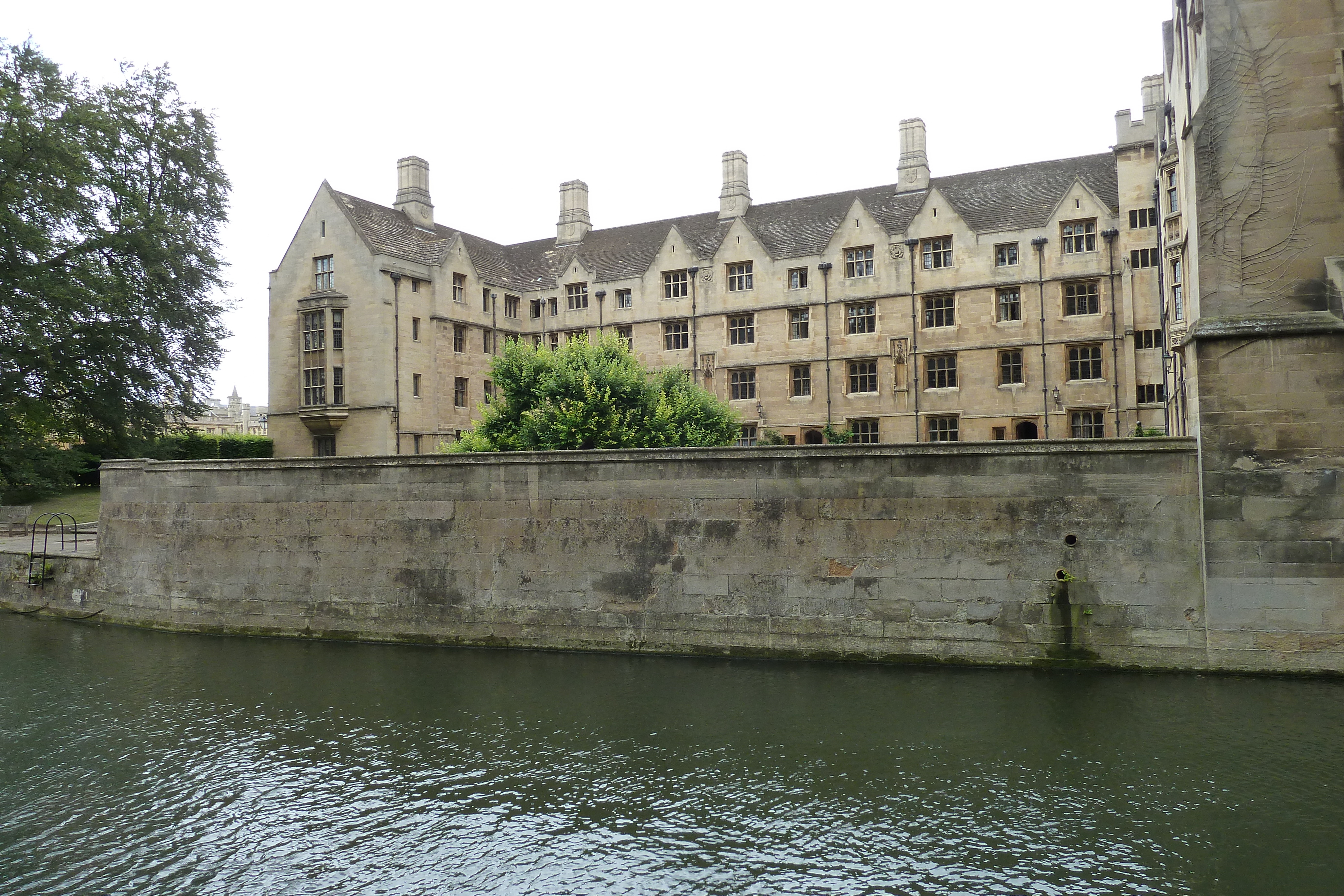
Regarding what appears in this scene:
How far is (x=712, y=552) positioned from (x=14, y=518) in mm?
30485

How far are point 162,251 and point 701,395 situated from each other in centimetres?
2374

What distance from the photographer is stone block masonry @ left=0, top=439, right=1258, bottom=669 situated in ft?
51.1

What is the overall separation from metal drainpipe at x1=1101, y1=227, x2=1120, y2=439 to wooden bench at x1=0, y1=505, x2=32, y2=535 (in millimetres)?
41983

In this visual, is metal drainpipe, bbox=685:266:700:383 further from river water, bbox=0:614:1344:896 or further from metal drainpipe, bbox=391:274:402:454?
river water, bbox=0:614:1344:896

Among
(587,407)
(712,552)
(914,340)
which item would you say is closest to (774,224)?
(914,340)

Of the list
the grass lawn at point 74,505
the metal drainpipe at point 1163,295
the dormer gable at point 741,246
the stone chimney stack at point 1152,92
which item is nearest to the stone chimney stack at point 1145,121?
the stone chimney stack at point 1152,92

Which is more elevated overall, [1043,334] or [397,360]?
[1043,334]

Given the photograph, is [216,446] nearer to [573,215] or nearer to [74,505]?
[74,505]

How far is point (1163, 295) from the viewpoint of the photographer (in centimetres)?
3134

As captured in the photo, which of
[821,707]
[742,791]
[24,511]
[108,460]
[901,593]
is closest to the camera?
[742,791]

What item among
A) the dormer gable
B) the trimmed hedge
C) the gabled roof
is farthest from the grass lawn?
the dormer gable

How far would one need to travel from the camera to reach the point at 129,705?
587 inches

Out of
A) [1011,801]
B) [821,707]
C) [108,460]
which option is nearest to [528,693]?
[821,707]

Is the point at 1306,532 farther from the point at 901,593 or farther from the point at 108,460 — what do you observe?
the point at 108,460
